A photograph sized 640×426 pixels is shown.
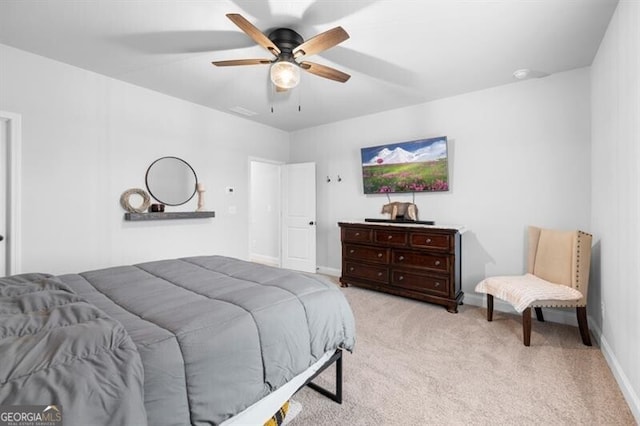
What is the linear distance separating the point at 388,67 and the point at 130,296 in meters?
3.01

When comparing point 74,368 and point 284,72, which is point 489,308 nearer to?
point 284,72

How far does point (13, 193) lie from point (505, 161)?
17.0 ft

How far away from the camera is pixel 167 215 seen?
3.74m

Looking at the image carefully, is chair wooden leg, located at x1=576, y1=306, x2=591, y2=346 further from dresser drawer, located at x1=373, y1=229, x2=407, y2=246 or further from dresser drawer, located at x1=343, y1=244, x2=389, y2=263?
dresser drawer, located at x1=343, y1=244, x2=389, y2=263

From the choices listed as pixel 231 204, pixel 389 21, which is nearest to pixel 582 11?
pixel 389 21

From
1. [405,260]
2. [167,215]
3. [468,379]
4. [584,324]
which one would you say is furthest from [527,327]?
[167,215]

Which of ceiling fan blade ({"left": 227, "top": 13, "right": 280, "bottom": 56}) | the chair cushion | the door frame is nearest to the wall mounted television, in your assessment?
the chair cushion

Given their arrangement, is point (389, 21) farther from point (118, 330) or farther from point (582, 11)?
point (118, 330)

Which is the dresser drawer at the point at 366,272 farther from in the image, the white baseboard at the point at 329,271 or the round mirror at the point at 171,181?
the round mirror at the point at 171,181

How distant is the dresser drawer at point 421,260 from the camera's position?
346 centimetres

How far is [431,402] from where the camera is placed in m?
1.86

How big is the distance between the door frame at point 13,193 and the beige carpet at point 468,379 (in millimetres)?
2965

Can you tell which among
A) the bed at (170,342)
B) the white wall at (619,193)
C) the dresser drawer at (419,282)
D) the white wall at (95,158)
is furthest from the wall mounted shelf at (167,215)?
the white wall at (619,193)

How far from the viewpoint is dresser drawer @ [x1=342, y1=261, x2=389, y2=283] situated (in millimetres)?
3968
